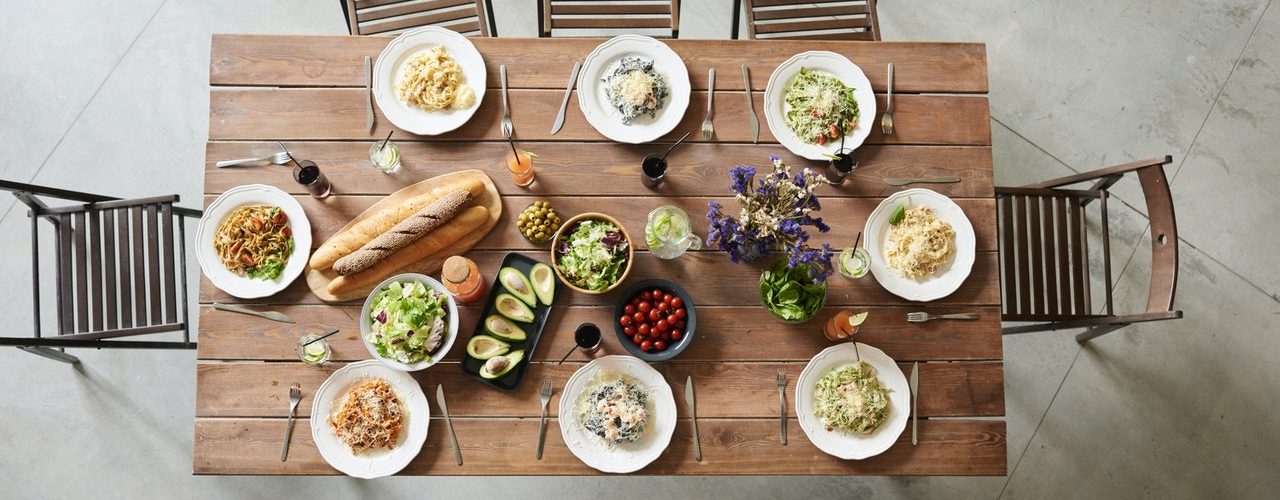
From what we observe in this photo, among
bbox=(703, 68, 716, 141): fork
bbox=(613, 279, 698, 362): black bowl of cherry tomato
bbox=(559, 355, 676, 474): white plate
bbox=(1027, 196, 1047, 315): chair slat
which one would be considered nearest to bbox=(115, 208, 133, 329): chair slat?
bbox=(559, 355, 676, 474): white plate

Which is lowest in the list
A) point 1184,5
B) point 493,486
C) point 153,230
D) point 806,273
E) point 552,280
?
point 493,486

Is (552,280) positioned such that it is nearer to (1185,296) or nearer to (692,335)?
(692,335)

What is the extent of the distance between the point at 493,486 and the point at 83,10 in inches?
129

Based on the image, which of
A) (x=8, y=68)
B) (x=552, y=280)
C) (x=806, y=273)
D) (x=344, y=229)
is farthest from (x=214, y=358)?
(x=8, y=68)

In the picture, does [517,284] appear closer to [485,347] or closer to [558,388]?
[485,347]

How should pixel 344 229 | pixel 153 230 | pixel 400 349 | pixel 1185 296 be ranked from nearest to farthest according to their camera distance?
pixel 400 349, pixel 344 229, pixel 153 230, pixel 1185 296

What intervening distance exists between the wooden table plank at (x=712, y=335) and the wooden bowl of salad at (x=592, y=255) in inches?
5.4

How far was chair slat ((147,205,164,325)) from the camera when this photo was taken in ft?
8.49

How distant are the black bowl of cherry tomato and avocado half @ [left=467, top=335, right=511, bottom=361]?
38 cm

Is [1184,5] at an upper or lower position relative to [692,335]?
upper

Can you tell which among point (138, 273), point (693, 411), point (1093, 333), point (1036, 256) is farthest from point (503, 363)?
point (1093, 333)

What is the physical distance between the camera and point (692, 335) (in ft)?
6.94

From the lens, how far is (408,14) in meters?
2.78

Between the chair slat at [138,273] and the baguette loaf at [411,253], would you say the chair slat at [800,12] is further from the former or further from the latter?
the chair slat at [138,273]
